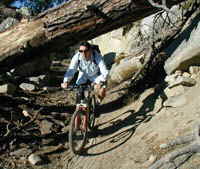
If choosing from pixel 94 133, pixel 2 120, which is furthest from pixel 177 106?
pixel 2 120

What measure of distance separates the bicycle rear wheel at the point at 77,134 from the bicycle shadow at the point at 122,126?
200 millimetres

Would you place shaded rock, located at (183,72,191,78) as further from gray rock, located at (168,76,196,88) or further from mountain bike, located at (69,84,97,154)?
mountain bike, located at (69,84,97,154)

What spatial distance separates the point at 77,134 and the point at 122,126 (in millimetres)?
1207

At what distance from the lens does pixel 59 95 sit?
37.0 feet

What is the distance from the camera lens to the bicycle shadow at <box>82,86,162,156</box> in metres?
7.51

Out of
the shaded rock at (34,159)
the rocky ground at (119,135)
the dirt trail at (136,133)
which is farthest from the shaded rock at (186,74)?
the shaded rock at (34,159)

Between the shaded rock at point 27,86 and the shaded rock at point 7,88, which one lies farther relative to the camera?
the shaded rock at point 27,86

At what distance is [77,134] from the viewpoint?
7508 mm

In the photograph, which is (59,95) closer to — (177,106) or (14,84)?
(14,84)

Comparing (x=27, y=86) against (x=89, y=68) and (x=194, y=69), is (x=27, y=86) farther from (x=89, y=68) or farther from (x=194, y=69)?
(x=194, y=69)

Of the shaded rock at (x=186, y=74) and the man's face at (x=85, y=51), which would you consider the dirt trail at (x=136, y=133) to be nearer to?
the shaded rock at (x=186, y=74)

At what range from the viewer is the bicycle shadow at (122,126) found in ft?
24.6

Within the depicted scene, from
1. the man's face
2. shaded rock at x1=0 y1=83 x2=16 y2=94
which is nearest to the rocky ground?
shaded rock at x1=0 y1=83 x2=16 y2=94

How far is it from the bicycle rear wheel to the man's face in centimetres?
109
